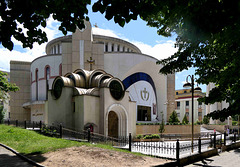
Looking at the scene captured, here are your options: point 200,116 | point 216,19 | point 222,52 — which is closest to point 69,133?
point 222,52

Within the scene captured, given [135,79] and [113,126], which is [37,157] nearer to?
[113,126]

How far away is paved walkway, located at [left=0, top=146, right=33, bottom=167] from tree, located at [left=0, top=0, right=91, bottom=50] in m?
6.28

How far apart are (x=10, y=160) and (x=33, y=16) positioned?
26.1 feet

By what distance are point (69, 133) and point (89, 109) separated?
8.56 feet

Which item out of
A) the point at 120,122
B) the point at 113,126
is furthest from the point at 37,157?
the point at 113,126

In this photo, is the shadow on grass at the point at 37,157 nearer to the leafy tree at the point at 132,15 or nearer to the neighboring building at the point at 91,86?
the leafy tree at the point at 132,15

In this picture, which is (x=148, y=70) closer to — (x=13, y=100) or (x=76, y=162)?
(x=13, y=100)

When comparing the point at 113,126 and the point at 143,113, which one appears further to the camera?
the point at 143,113

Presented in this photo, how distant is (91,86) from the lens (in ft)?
68.9

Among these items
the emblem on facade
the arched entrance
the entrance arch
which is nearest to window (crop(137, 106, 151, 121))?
the emblem on facade

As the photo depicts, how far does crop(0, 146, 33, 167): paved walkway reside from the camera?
992 cm

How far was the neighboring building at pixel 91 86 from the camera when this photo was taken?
19750 mm

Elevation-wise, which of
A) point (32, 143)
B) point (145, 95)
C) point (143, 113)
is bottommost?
point (143, 113)

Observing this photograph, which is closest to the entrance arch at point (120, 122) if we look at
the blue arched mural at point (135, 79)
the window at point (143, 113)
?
the blue arched mural at point (135, 79)
